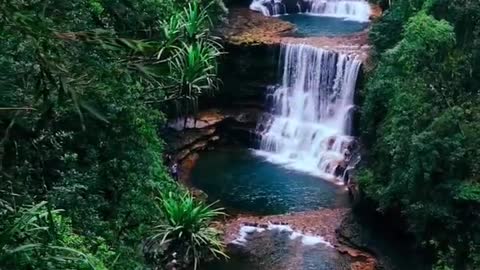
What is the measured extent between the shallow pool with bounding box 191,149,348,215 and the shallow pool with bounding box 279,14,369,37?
5171 millimetres

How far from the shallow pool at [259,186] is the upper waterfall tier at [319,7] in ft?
24.1

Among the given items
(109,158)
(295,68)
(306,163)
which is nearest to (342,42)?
(295,68)

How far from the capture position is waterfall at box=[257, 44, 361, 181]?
20.9 metres

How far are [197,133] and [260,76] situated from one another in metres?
2.80

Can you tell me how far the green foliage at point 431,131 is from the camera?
543 inches

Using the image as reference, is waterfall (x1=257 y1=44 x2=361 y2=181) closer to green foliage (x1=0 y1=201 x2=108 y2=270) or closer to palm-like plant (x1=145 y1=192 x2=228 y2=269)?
palm-like plant (x1=145 y1=192 x2=228 y2=269)

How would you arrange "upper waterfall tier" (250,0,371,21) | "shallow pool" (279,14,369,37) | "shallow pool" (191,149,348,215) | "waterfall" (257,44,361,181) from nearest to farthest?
"shallow pool" (191,149,348,215)
"waterfall" (257,44,361,181)
"shallow pool" (279,14,369,37)
"upper waterfall tier" (250,0,371,21)

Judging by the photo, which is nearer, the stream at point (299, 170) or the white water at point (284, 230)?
the stream at point (299, 170)

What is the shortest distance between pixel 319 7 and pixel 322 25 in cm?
183

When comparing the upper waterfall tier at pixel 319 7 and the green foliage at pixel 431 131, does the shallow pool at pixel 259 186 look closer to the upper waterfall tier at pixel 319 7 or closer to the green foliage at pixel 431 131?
the green foliage at pixel 431 131

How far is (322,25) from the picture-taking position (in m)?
25.0

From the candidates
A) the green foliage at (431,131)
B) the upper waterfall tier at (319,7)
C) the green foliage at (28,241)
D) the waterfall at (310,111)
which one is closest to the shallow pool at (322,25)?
the upper waterfall tier at (319,7)

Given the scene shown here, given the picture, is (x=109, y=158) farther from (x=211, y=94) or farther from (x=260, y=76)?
(x=260, y=76)

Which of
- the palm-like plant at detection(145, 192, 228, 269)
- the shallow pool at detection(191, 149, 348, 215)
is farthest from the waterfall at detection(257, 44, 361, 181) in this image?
the palm-like plant at detection(145, 192, 228, 269)
